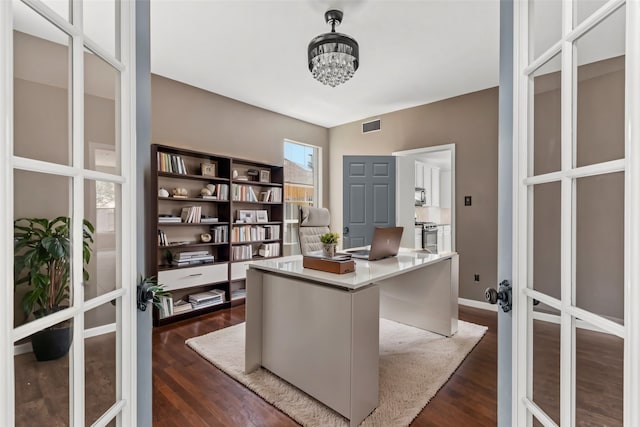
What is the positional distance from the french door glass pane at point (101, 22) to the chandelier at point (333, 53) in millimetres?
1556

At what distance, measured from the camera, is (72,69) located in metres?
0.75

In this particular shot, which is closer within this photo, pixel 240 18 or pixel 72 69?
pixel 72 69

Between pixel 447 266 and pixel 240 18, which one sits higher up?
pixel 240 18

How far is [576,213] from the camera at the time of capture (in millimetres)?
734

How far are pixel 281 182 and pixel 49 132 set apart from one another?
377 cm

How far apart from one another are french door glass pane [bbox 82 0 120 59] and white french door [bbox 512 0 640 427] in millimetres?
1241

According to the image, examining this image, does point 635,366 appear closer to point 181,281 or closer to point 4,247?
point 4,247

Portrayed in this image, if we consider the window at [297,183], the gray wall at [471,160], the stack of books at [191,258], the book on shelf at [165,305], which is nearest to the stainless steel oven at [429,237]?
the gray wall at [471,160]

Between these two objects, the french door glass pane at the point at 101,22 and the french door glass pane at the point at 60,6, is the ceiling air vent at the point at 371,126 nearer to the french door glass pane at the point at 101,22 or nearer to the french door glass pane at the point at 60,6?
the french door glass pane at the point at 101,22

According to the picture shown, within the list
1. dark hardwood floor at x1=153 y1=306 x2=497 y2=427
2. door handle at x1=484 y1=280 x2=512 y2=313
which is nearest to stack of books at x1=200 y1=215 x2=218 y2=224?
dark hardwood floor at x1=153 y1=306 x2=497 y2=427

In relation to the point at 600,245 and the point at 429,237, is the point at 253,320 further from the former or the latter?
the point at 429,237

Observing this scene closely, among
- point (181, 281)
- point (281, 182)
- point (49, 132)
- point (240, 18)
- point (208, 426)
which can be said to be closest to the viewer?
point (49, 132)

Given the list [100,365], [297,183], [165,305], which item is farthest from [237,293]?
[100,365]

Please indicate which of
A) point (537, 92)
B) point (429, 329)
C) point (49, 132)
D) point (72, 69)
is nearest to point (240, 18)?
point (72, 69)
